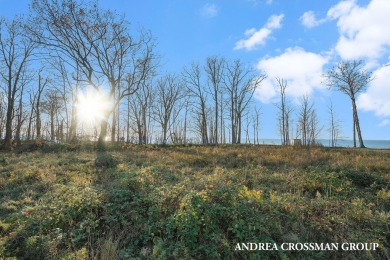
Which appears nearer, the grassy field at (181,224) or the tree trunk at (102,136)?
the grassy field at (181,224)

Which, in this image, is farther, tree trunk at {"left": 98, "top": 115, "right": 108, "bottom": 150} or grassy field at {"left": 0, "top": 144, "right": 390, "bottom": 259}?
tree trunk at {"left": 98, "top": 115, "right": 108, "bottom": 150}

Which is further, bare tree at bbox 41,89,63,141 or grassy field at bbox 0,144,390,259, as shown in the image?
bare tree at bbox 41,89,63,141

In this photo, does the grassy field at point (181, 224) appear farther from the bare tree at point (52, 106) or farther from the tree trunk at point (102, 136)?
the bare tree at point (52, 106)

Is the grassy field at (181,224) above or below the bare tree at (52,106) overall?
below

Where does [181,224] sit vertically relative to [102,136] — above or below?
below

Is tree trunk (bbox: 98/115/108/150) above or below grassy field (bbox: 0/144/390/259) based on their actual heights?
above

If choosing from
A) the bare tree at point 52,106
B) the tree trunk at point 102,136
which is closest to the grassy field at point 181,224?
the tree trunk at point 102,136

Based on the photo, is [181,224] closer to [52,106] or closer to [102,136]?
[102,136]

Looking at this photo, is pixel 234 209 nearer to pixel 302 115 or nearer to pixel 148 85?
pixel 148 85

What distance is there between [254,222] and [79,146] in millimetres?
17825

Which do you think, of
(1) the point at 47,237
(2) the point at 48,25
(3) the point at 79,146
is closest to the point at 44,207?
(1) the point at 47,237

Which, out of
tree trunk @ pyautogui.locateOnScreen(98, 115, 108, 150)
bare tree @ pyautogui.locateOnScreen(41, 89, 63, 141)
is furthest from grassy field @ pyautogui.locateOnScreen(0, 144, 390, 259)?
bare tree @ pyautogui.locateOnScreen(41, 89, 63, 141)

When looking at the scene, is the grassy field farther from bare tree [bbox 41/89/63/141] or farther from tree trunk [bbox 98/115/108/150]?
bare tree [bbox 41/89/63/141]

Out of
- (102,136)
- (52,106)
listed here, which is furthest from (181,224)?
(52,106)
